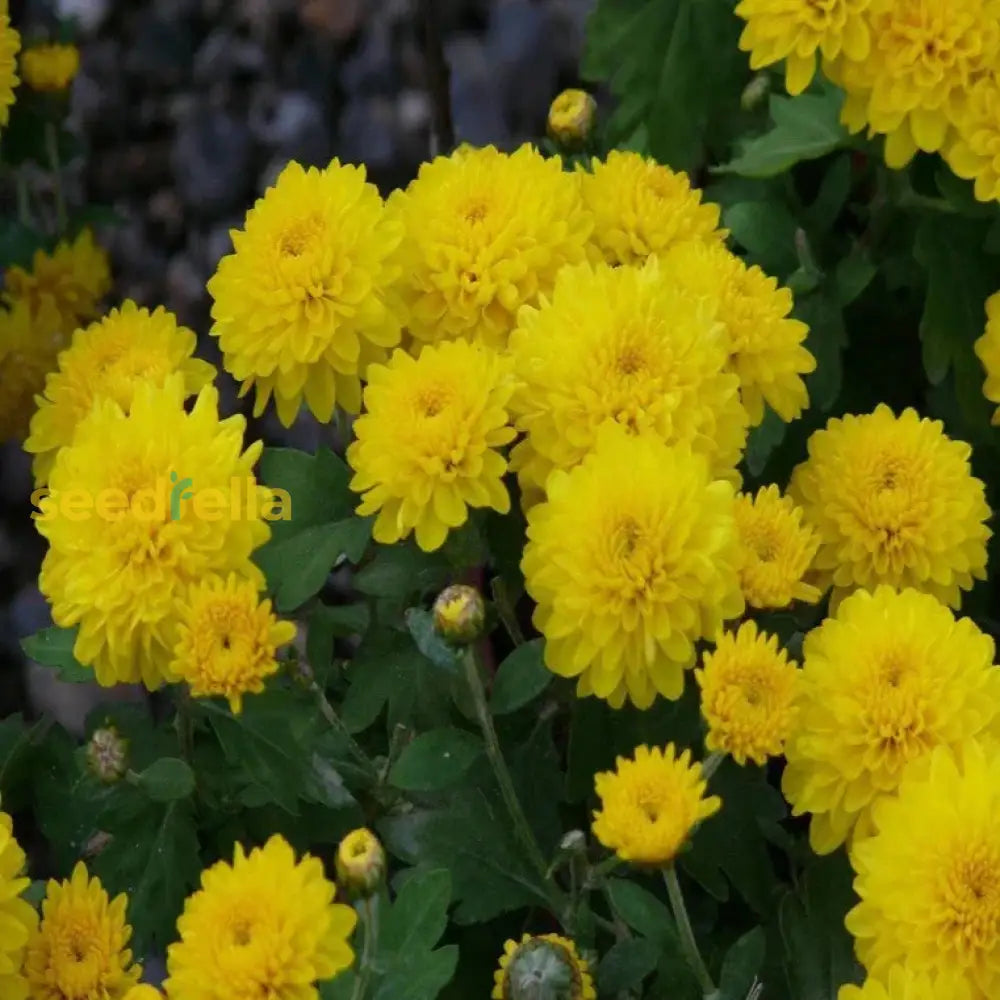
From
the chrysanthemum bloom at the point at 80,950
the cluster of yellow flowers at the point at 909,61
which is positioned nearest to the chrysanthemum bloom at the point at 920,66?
the cluster of yellow flowers at the point at 909,61

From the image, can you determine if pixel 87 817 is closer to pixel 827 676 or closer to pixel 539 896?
pixel 539 896

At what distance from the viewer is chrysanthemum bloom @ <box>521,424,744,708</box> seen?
74cm

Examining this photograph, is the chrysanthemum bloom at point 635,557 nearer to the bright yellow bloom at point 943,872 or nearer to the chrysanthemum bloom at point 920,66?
the bright yellow bloom at point 943,872

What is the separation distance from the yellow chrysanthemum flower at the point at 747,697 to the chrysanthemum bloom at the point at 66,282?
A: 2.88 feet

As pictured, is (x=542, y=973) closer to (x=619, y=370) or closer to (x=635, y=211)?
(x=619, y=370)

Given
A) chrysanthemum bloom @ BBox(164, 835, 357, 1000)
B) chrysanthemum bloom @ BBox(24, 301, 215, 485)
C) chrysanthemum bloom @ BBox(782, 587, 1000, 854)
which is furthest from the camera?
chrysanthemum bloom @ BBox(24, 301, 215, 485)

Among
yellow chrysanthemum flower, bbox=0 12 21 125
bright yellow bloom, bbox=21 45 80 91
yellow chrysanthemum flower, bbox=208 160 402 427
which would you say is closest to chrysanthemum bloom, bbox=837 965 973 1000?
yellow chrysanthemum flower, bbox=208 160 402 427

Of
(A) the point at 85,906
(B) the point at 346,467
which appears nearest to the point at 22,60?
(B) the point at 346,467

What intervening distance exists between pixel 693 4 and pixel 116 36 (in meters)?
1.19

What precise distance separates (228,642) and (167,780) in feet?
0.62

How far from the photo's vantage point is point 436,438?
30.6 inches

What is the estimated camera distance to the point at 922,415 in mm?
1338

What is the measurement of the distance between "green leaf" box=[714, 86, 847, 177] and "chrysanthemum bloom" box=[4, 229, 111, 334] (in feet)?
2.17

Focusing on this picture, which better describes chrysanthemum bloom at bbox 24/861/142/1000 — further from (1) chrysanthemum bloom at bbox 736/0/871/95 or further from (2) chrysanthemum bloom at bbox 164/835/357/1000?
(1) chrysanthemum bloom at bbox 736/0/871/95
